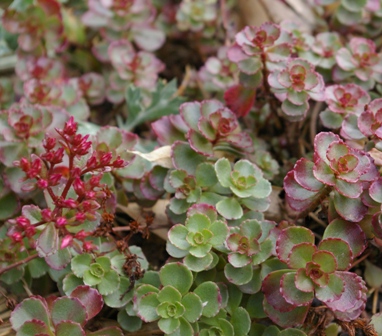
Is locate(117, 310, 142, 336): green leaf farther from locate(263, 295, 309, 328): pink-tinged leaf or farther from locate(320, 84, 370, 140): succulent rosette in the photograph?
locate(320, 84, 370, 140): succulent rosette

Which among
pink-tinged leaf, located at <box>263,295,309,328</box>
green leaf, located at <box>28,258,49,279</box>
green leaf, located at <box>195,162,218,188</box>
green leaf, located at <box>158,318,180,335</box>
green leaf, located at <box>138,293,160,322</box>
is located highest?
green leaf, located at <box>195,162,218,188</box>

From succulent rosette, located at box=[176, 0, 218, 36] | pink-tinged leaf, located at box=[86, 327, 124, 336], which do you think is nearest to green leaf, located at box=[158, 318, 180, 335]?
pink-tinged leaf, located at box=[86, 327, 124, 336]

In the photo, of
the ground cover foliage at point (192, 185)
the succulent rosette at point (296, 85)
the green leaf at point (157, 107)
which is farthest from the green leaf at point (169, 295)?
the green leaf at point (157, 107)

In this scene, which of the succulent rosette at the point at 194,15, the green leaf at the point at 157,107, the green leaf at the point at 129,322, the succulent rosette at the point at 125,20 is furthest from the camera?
the succulent rosette at the point at 194,15

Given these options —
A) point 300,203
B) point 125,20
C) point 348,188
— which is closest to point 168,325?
point 300,203

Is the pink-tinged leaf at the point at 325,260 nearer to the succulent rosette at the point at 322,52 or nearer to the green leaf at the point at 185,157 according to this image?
the green leaf at the point at 185,157

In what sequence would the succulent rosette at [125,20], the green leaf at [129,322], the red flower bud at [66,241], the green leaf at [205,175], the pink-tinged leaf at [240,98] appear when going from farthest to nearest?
the succulent rosette at [125,20]
the pink-tinged leaf at [240,98]
the green leaf at [205,175]
the green leaf at [129,322]
the red flower bud at [66,241]

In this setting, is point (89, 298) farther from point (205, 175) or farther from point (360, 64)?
point (360, 64)
